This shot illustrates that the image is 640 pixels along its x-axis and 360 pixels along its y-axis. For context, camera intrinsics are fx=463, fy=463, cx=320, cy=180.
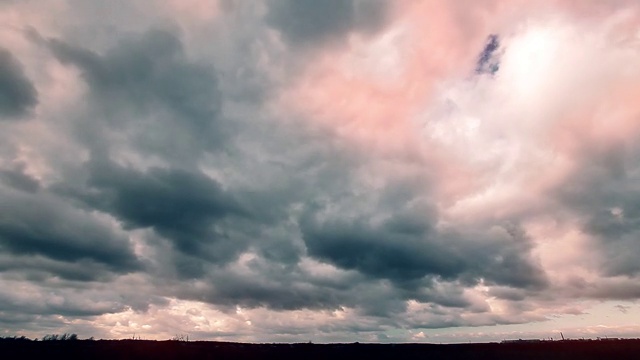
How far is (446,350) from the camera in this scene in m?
58.0

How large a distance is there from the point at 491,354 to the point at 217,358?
3333 cm

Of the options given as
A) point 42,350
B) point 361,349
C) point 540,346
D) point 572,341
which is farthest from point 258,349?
point 572,341

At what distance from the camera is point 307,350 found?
184 feet

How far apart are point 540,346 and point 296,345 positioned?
3127 centimetres

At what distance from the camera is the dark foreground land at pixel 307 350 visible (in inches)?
1918

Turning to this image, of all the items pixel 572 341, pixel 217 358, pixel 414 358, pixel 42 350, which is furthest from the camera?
pixel 572 341

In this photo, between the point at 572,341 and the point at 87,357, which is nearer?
the point at 87,357

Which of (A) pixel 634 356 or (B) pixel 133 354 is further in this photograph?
(A) pixel 634 356

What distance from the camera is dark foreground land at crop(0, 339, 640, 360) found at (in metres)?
48.7

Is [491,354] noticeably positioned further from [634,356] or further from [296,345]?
[296,345]

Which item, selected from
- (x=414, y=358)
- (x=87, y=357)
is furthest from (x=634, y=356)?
(x=87, y=357)

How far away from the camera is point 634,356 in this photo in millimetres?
58250

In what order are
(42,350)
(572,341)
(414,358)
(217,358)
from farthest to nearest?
(572,341), (414,358), (217,358), (42,350)

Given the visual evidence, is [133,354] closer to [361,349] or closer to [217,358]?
[217,358]
